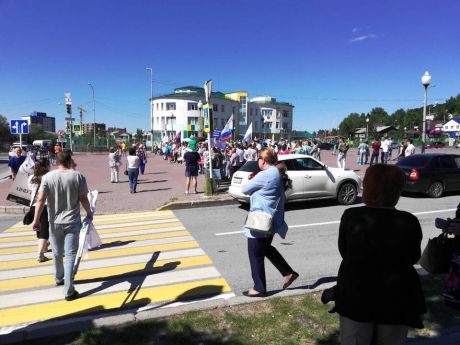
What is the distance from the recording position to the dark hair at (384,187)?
7.88ft

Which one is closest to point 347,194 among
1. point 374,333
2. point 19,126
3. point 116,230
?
point 116,230

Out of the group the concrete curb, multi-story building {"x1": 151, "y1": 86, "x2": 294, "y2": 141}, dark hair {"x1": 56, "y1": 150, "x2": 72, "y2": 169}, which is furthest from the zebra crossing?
multi-story building {"x1": 151, "y1": 86, "x2": 294, "y2": 141}

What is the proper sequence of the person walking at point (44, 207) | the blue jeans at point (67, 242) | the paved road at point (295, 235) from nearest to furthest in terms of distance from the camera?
the blue jeans at point (67, 242) < the paved road at point (295, 235) < the person walking at point (44, 207)

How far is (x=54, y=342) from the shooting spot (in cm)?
378

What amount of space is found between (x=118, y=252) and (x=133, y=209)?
4.65m

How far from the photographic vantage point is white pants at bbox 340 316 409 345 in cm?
237

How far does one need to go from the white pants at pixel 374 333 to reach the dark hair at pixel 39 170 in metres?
5.55

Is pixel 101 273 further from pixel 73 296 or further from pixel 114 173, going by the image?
pixel 114 173

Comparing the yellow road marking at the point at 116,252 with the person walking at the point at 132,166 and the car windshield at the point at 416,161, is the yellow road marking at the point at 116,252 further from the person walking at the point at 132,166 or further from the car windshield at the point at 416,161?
the car windshield at the point at 416,161

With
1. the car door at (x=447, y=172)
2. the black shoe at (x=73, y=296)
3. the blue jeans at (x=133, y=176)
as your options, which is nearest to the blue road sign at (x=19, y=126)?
the blue jeans at (x=133, y=176)

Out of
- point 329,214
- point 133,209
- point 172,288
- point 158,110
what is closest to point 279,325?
point 172,288

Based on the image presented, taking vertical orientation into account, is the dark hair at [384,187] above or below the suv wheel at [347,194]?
above

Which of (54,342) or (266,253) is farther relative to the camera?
(266,253)

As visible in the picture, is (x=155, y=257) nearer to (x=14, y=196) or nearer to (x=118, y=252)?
(x=118, y=252)
